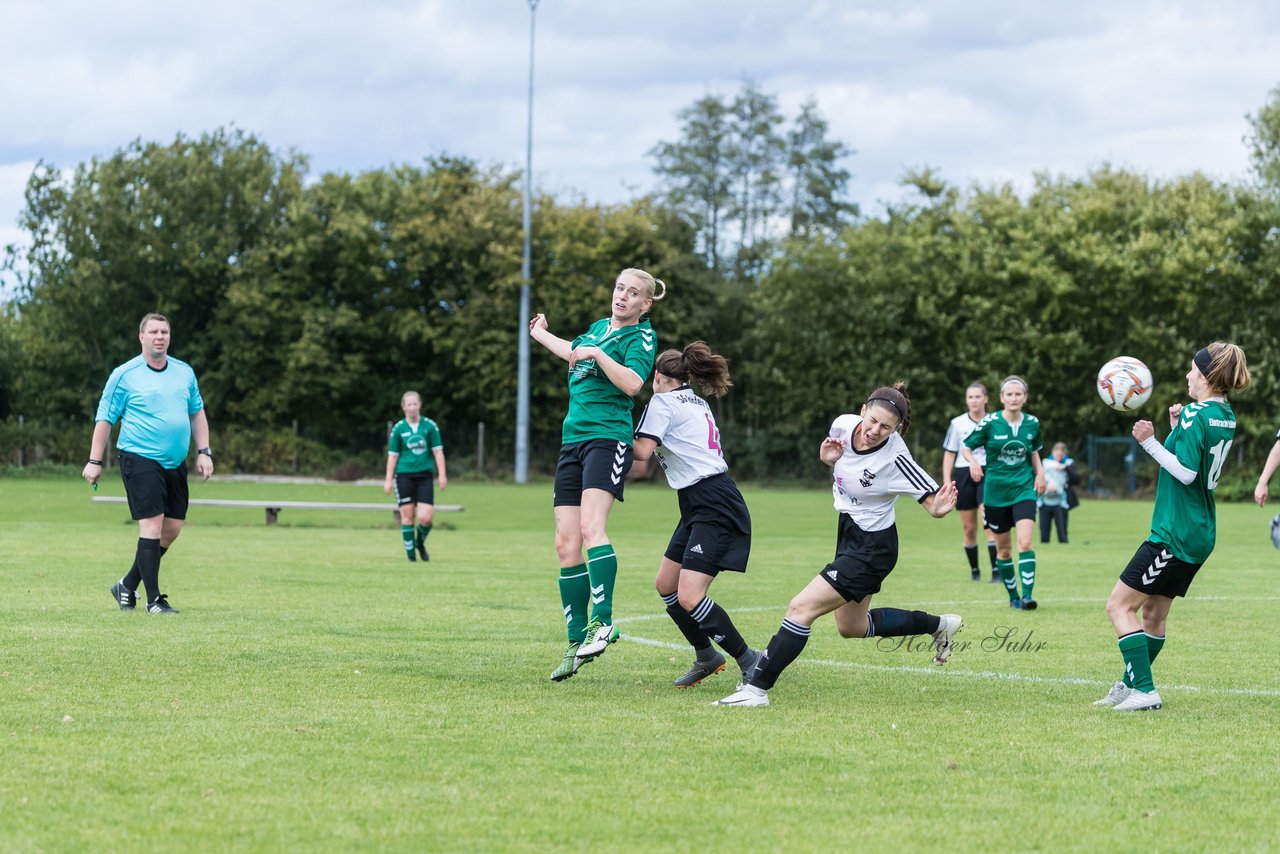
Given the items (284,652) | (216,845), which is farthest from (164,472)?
(216,845)

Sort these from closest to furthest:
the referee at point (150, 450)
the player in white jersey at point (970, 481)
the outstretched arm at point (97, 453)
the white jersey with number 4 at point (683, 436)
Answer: the white jersey with number 4 at point (683, 436), the outstretched arm at point (97, 453), the referee at point (150, 450), the player in white jersey at point (970, 481)

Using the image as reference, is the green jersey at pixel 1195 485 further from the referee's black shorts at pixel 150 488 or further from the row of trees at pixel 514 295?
the row of trees at pixel 514 295

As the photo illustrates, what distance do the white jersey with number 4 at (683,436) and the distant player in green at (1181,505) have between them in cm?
219

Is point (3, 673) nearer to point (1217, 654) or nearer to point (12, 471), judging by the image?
point (1217, 654)

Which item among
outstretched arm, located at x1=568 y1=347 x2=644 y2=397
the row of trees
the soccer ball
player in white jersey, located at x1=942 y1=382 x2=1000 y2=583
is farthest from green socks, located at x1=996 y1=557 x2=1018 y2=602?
the row of trees

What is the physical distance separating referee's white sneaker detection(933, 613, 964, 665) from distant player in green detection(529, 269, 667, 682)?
201 cm

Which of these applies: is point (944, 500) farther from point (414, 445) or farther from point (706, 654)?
point (414, 445)

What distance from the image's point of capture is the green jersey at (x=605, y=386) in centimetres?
785

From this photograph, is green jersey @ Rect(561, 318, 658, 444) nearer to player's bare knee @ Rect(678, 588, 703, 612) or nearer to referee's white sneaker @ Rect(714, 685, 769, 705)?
player's bare knee @ Rect(678, 588, 703, 612)

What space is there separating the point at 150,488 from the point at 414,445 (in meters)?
6.75

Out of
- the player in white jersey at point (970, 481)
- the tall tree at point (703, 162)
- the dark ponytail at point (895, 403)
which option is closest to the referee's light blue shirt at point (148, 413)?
the dark ponytail at point (895, 403)

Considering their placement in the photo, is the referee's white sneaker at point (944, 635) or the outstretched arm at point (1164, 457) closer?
the outstretched arm at point (1164, 457)

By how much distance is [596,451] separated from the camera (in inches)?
310

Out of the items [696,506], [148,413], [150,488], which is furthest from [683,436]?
[148,413]
